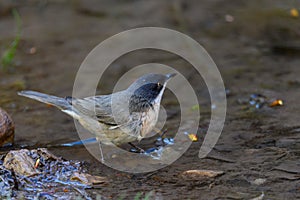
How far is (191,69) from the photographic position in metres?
9.59

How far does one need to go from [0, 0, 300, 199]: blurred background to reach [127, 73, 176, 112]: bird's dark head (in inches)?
32.1

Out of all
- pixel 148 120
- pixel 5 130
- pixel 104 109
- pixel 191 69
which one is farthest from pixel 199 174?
pixel 191 69

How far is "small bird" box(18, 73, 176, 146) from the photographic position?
669 cm

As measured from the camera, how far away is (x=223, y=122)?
291 inches

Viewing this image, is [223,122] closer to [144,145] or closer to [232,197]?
[144,145]

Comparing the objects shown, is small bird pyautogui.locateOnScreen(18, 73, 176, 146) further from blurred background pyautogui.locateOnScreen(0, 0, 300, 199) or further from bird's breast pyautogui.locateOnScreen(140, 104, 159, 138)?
blurred background pyautogui.locateOnScreen(0, 0, 300, 199)

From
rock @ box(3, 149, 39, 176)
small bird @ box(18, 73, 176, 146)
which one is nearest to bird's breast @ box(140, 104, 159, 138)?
small bird @ box(18, 73, 176, 146)

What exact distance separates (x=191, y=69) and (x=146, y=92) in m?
2.89

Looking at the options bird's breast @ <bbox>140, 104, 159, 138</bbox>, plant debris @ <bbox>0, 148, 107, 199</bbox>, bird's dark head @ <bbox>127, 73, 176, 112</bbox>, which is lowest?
plant debris @ <bbox>0, 148, 107, 199</bbox>

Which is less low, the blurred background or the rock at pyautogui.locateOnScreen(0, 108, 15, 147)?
the blurred background

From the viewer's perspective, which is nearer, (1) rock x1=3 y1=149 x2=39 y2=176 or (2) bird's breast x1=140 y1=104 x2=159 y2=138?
(1) rock x1=3 y1=149 x2=39 y2=176

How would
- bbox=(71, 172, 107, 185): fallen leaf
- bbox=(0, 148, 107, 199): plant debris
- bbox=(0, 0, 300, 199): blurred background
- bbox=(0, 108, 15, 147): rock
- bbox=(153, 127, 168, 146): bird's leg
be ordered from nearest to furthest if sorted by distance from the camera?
1. bbox=(0, 148, 107, 199): plant debris
2. bbox=(71, 172, 107, 185): fallen leaf
3. bbox=(0, 0, 300, 199): blurred background
4. bbox=(0, 108, 15, 147): rock
5. bbox=(153, 127, 168, 146): bird's leg

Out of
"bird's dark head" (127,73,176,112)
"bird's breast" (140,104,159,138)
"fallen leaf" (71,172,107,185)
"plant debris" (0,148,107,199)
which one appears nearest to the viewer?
"plant debris" (0,148,107,199)

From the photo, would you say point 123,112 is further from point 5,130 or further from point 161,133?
point 5,130
